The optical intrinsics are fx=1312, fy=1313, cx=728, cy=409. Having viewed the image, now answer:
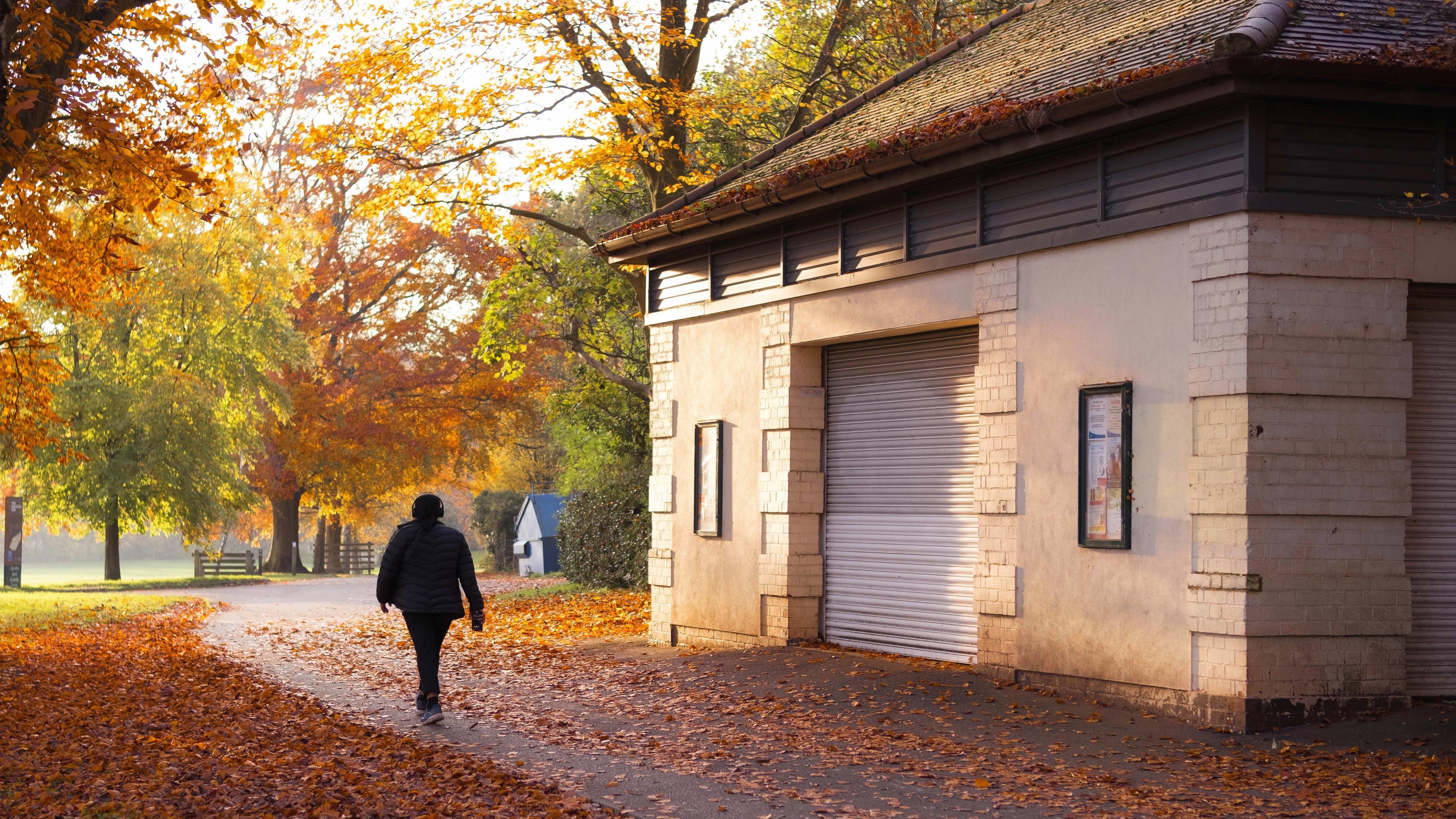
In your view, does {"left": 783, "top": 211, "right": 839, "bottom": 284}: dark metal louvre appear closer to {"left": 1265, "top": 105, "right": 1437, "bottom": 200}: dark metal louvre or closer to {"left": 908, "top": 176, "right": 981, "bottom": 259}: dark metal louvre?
{"left": 908, "top": 176, "right": 981, "bottom": 259}: dark metal louvre

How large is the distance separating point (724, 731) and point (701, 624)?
520cm

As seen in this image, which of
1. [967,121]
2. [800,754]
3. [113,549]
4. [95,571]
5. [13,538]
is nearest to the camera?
[800,754]

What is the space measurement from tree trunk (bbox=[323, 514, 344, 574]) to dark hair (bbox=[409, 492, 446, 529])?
38264 mm

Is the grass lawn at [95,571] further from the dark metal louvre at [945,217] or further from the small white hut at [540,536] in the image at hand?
the dark metal louvre at [945,217]

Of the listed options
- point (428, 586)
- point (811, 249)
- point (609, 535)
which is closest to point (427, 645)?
point (428, 586)

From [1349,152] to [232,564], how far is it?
137 feet

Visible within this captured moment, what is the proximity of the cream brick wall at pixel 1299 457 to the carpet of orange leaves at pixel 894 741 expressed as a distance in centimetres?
89

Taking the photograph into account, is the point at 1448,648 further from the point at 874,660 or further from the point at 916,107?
the point at 916,107

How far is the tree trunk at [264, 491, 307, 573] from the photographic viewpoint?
44625 mm

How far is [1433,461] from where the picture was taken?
34.1ft

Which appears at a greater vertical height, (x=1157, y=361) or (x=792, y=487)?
(x=1157, y=361)

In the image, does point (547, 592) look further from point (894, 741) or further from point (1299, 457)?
point (1299, 457)

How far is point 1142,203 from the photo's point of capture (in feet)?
34.5

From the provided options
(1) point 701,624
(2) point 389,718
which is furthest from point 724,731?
(1) point 701,624
